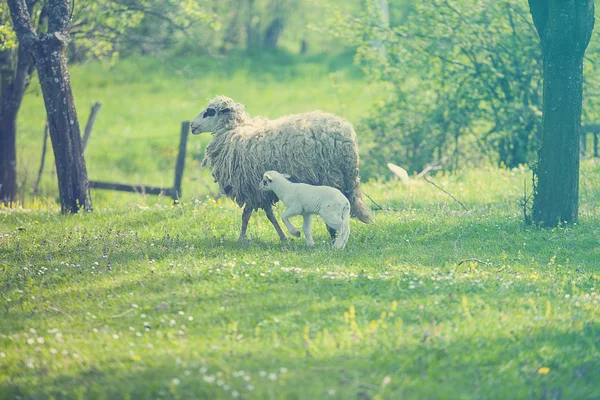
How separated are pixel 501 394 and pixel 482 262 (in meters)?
3.38

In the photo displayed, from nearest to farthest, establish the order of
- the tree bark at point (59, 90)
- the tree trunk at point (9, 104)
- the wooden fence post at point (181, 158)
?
the tree bark at point (59, 90), the tree trunk at point (9, 104), the wooden fence post at point (181, 158)

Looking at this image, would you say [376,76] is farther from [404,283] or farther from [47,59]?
[404,283]

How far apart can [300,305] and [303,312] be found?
0.58 feet

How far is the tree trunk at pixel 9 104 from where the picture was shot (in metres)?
14.9

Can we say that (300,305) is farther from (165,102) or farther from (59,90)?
(165,102)

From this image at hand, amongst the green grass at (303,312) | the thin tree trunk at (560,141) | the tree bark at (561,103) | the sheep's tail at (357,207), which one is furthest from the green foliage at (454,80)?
the sheep's tail at (357,207)

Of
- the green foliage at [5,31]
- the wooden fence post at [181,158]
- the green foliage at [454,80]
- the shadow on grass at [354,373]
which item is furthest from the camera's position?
the green foliage at [454,80]

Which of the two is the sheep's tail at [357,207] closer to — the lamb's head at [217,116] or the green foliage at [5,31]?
the lamb's head at [217,116]

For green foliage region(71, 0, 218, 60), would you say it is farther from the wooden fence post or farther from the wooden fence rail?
the wooden fence rail

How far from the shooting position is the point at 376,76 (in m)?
16.8

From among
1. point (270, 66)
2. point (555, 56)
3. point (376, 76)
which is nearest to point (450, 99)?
point (376, 76)

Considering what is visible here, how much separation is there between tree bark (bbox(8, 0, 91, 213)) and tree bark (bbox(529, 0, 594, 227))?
7.00 metres

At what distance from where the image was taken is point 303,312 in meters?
6.72

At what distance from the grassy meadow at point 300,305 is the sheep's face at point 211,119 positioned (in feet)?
4.64
